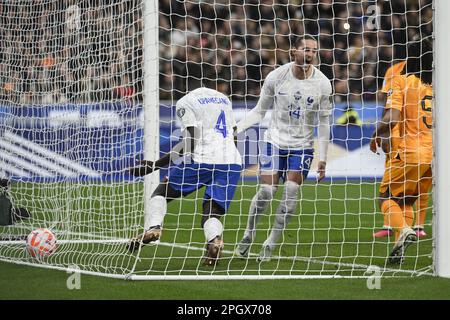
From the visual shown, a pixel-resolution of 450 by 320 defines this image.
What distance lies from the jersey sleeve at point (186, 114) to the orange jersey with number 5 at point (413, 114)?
1.81 m

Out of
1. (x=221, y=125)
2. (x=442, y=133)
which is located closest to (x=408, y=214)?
(x=442, y=133)

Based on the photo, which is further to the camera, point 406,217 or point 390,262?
point 406,217

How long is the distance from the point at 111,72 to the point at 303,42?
2.01m

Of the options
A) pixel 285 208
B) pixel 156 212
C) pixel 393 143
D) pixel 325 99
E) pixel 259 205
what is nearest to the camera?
pixel 156 212

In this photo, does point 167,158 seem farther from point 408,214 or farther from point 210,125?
point 408,214

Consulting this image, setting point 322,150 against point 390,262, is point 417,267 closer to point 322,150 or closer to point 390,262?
point 390,262

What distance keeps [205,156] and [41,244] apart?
166cm

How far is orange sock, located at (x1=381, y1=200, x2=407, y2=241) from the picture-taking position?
333 inches

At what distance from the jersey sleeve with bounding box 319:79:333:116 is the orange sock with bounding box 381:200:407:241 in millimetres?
1041

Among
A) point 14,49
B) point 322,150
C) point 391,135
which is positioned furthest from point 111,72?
point 391,135

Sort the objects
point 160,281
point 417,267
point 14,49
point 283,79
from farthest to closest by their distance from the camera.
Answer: point 14,49 → point 283,79 → point 417,267 → point 160,281

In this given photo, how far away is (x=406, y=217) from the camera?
9000mm

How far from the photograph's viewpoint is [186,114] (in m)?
8.27

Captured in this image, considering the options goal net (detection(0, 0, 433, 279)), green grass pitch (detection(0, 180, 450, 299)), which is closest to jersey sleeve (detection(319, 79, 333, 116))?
goal net (detection(0, 0, 433, 279))
